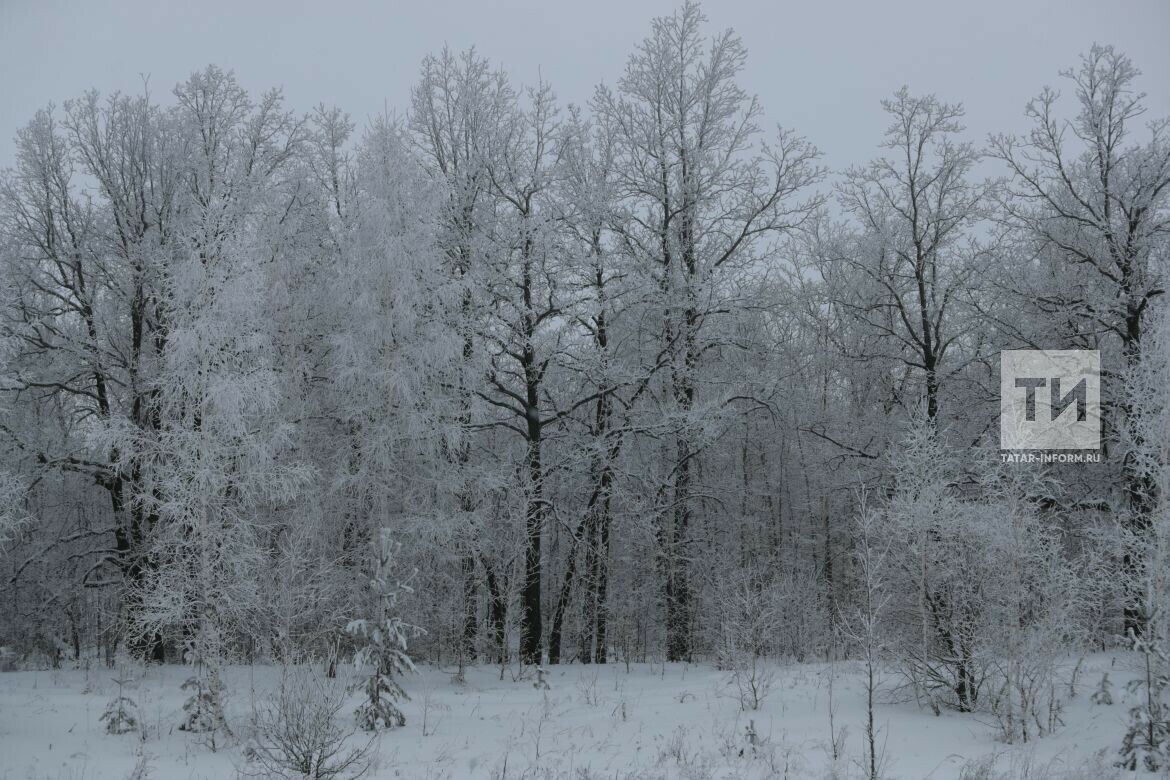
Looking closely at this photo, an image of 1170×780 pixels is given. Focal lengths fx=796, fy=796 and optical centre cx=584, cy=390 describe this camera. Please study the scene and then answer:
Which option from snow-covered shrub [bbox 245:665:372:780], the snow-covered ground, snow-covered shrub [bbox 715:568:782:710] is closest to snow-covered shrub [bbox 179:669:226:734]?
the snow-covered ground

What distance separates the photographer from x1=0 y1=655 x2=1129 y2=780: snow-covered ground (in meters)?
8.91

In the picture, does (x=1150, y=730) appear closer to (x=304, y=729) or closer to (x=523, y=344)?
(x=304, y=729)

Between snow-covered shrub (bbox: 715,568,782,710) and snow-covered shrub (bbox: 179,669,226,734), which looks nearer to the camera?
snow-covered shrub (bbox: 179,669,226,734)

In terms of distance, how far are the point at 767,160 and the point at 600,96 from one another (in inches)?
172

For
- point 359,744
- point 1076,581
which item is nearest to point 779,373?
point 1076,581

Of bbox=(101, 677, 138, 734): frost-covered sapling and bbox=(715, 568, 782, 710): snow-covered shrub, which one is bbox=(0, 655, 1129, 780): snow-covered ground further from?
bbox=(715, 568, 782, 710): snow-covered shrub

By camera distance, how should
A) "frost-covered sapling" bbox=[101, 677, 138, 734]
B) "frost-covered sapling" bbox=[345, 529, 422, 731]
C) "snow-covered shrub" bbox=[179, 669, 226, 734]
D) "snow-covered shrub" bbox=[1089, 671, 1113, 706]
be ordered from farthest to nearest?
"snow-covered shrub" bbox=[1089, 671, 1113, 706] → "frost-covered sapling" bbox=[345, 529, 422, 731] → "snow-covered shrub" bbox=[179, 669, 226, 734] → "frost-covered sapling" bbox=[101, 677, 138, 734]

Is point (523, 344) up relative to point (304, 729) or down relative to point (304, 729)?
up

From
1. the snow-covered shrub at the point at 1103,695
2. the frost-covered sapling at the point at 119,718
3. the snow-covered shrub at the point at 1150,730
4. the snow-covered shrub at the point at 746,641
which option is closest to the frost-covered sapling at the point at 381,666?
the frost-covered sapling at the point at 119,718

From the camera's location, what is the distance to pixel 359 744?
9.92 metres

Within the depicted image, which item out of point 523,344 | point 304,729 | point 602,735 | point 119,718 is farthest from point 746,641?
point 119,718

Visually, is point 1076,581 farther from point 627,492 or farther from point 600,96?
point 600,96

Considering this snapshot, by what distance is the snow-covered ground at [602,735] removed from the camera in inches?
351

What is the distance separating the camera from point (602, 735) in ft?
35.1
